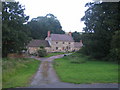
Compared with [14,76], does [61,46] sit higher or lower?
higher

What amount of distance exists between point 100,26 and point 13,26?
14.5 meters

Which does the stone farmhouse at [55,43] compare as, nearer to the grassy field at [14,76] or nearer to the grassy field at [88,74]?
the grassy field at [88,74]

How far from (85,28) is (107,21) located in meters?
5.38

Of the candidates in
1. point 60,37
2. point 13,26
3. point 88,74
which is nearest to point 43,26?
point 60,37

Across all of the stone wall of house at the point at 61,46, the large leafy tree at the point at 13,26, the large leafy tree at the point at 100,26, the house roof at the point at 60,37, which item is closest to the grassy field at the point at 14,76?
the large leafy tree at the point at 13,26

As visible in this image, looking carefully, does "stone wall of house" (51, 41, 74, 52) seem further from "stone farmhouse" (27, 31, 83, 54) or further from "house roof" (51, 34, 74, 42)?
"house roof" (51, 34, 74, 42)

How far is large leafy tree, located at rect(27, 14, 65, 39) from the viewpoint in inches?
2515

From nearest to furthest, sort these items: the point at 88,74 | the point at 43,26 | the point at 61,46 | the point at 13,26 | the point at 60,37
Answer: the point at 88,74 < the point at 13,26 < the point at 61,46 < the point at 60,37 < the point at 43,26

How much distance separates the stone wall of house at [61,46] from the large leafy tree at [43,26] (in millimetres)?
11238

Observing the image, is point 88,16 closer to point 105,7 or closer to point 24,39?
point 105,7

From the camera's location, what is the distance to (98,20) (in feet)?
93.0

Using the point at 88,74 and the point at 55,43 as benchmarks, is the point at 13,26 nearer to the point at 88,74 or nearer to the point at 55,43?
the point at 88,74

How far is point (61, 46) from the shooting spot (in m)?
57.3

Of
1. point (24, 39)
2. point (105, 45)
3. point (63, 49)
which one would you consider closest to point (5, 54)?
point (24, 39)
